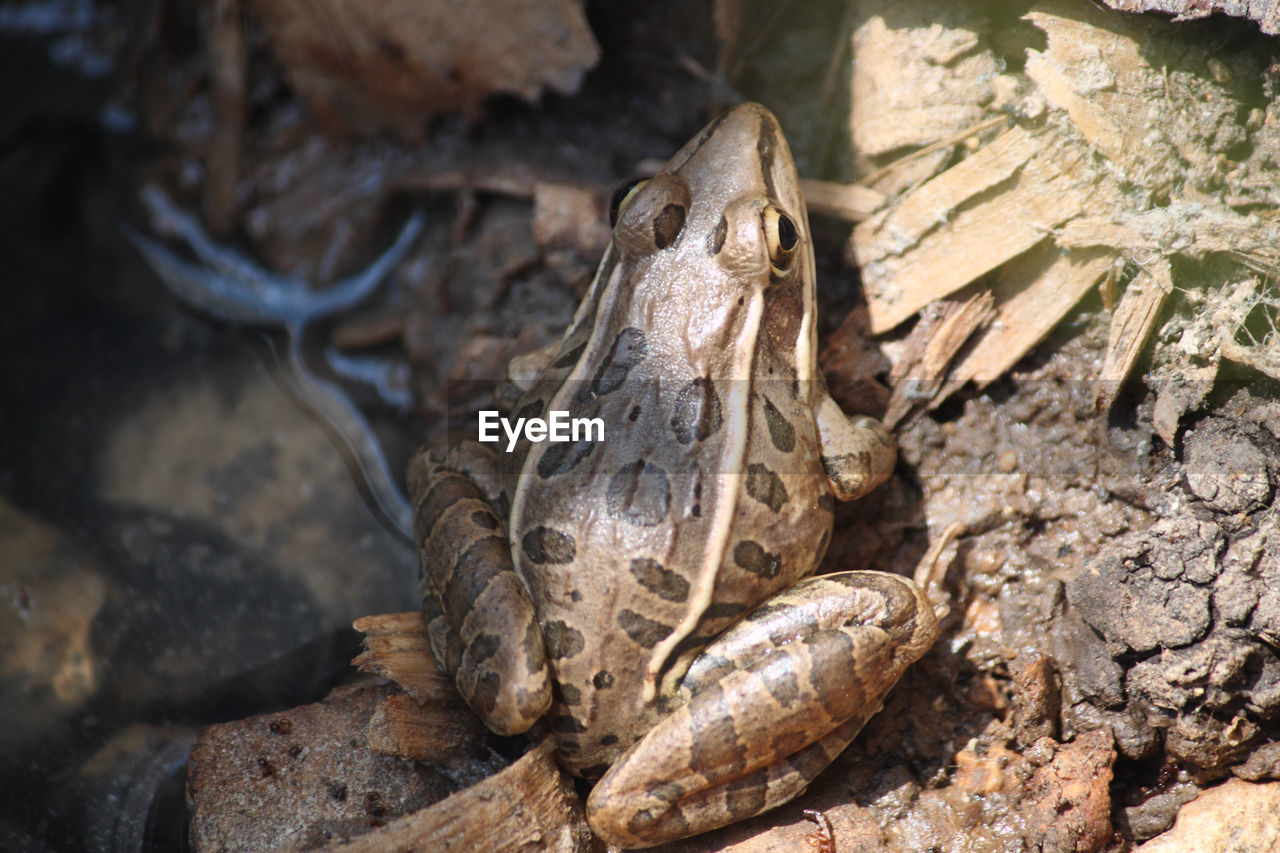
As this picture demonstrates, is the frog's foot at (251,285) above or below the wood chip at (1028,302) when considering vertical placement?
below

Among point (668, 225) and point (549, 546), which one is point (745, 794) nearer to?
point (549, 546)

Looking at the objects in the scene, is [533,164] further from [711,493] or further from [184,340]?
[711,493]

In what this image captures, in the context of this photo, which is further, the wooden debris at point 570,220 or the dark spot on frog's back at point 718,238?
the wooden debris at point 570,220

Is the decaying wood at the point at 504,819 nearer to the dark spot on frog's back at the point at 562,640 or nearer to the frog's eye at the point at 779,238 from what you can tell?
the dark spot on frog's back at the point at 562,640

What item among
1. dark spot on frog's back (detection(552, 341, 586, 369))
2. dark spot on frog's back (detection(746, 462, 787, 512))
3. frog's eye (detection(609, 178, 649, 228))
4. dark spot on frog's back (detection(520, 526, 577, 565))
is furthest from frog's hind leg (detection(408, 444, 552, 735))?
frog's eye (detection(609, 178, 649, 228))

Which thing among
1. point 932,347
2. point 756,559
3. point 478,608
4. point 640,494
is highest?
point 932,347

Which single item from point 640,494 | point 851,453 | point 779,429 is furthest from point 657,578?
point 851,453

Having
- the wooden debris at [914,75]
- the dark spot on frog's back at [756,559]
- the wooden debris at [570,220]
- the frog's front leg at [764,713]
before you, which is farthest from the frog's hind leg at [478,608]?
the wooden debris at [914,75]
